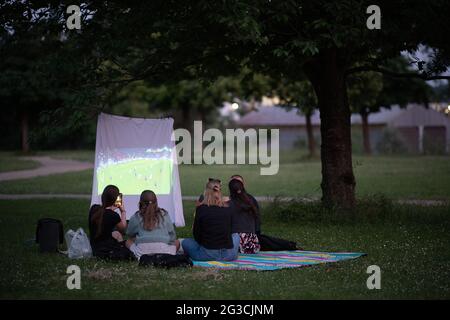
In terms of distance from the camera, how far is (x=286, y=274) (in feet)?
30.8

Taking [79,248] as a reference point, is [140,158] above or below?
above

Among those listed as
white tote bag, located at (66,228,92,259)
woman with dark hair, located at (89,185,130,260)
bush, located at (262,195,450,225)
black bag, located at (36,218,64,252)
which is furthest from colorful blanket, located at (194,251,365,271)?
bush, located at (262,195,450,225)

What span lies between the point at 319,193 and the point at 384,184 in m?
3.93

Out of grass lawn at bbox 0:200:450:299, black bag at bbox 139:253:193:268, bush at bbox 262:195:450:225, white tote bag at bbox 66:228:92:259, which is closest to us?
grass lawn at bbox 0:200:450:299

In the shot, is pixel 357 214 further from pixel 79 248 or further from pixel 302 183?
pixel 302 183

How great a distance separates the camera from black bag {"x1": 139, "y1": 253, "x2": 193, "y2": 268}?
984cm

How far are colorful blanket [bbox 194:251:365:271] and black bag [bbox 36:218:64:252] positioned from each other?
105 inches

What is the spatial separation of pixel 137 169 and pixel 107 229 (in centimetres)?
437

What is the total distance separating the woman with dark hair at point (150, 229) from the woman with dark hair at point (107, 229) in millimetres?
288

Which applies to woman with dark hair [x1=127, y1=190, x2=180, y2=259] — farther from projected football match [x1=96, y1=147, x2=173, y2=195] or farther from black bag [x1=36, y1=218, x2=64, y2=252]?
projected football match [x1=96, y1=147, x2=173, y2=195]

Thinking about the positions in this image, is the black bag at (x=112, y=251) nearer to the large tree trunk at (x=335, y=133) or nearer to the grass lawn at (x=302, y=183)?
the large tree trunk at (x=335, y=133)

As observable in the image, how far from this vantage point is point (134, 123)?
1501 centimetres

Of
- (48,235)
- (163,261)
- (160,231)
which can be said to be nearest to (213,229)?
(160,231)
